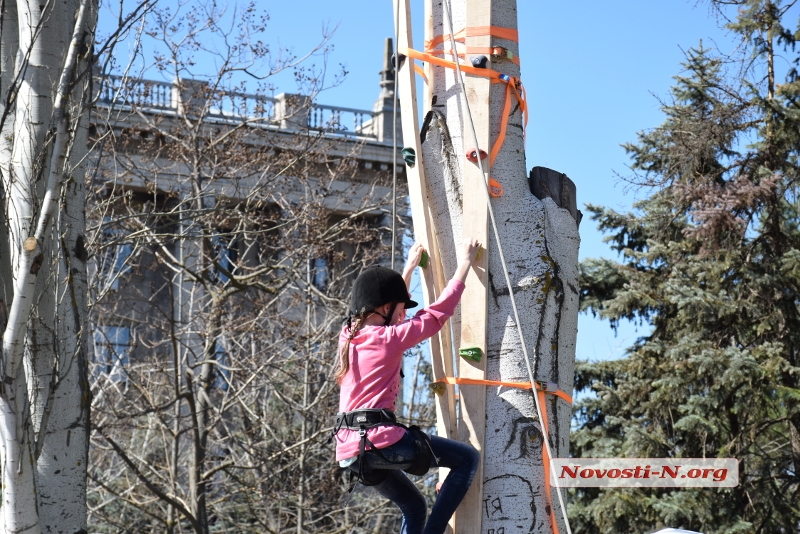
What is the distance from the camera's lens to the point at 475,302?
3.91 metres

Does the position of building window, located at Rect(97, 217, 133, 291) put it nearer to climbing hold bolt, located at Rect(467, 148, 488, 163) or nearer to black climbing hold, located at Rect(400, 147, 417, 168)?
black climbing hold, located at Rect(400, 147, 417, 168)

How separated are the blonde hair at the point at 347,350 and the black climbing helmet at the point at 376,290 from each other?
31mm

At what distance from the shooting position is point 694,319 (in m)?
12.9

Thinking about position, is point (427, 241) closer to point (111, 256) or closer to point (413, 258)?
point (413, 258)

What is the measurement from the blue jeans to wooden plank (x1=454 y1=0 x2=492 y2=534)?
45mm

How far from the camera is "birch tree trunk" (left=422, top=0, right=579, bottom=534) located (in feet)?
12.4

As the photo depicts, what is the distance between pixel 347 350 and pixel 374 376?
17cm

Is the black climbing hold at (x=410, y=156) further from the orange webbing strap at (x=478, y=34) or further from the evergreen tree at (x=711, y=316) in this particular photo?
the evergreen tree at (x=711, y=316)

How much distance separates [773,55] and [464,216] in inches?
408

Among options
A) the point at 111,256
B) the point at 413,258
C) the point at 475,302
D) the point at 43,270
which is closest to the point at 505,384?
the point at 475,302

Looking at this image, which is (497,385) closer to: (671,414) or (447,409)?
(447,409)

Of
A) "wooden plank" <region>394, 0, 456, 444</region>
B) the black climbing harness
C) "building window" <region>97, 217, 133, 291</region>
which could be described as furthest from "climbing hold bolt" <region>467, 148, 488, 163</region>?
"building window" <region>97, 217, 133, 291</region>

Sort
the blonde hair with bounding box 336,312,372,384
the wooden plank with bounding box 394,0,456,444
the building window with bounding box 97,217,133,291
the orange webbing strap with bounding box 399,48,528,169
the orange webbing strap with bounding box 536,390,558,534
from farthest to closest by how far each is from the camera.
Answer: the building window with bounding box 97,217,133,291 → the blonde hair with bounding box 336,312,372,384 → the orange webbing strap with bounding box 399,48,528,169 → the wooden plank with bounding box 394,0,456,444 → the orange webbing strap with bounding box 536,390,558,534

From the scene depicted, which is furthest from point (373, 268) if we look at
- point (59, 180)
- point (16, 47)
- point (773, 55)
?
point (773, 55)
